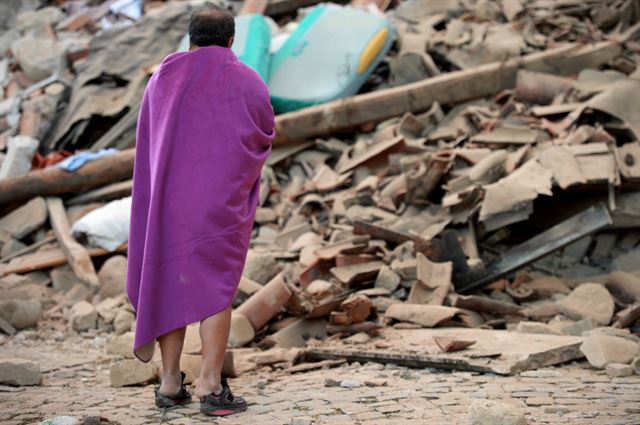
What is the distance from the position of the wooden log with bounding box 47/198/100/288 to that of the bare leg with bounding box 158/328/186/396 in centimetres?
330

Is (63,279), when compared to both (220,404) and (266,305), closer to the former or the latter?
(266,305)

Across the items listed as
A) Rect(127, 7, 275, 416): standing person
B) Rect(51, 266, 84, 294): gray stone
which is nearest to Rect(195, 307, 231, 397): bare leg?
Rect(127, 7, 275, 416): standing person

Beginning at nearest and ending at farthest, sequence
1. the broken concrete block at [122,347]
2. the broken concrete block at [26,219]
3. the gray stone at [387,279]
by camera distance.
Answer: the broken concrete block at [122,347], the gray stone at [387,279], the broken concrete block at [26,219]

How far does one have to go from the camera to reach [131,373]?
14.6ft

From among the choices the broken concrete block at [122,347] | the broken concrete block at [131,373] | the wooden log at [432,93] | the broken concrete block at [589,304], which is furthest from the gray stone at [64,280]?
the broken concrete block at [589,304]

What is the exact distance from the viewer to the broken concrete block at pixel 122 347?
528 centimetres

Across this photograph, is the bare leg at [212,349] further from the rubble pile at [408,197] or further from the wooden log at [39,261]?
the wooden log at [39,261]

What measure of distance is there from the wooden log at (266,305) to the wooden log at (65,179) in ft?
9.65

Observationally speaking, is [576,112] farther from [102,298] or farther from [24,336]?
[24,336]

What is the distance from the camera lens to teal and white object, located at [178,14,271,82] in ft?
27.9

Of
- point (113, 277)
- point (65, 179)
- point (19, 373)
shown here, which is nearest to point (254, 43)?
point (65, 179)

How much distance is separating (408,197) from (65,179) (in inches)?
126

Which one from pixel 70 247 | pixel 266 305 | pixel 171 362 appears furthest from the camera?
pixel 70 247

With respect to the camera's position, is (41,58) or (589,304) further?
(41,58)
